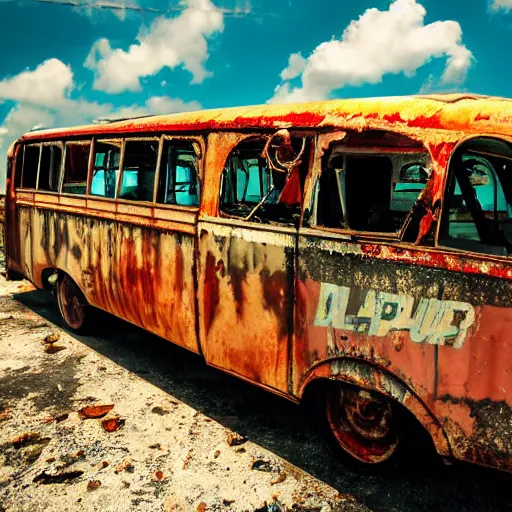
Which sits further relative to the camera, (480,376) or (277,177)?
(277,177)

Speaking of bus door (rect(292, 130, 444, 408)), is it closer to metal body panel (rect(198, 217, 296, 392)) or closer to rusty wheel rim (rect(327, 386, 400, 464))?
metal body panel (rect(198, 217, 296, 392))

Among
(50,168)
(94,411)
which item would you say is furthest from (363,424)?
(50,168)

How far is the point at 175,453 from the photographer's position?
3.51 m

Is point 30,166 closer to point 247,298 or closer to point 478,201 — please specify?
point 247,298

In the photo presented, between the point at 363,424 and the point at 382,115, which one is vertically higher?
the point at 382,115

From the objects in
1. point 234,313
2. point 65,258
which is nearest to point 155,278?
point 234,313

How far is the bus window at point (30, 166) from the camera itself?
244 inches

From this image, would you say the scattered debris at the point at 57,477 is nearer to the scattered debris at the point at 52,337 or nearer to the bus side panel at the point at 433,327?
the bus side panel at the point at 433,327

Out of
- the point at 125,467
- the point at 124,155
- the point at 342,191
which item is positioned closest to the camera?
the point at 342,191

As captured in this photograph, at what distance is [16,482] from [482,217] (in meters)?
3.41

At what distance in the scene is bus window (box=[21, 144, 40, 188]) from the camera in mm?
6203

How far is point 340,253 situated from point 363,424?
121cm

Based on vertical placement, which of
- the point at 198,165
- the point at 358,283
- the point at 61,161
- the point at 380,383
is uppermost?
the point at 61,161

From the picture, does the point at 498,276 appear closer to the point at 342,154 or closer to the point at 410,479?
the point at 342,154
